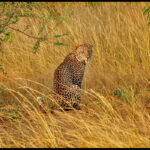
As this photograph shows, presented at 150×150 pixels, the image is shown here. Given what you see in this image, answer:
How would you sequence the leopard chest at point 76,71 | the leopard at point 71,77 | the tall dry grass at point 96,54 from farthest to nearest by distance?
1. the tall dry grass at point 96,54
2. the leopard chest at point 76,71
3. the leopard at point 71,77

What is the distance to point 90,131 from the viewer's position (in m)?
3.85

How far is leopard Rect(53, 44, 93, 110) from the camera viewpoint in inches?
218

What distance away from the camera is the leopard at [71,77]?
5547 mm

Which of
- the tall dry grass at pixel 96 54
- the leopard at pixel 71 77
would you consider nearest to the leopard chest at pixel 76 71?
the leopard at pixel 71 77

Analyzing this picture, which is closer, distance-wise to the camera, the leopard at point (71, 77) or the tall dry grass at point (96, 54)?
the leopard at point (71, 77)

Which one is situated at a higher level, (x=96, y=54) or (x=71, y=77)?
(x=96, y=54)

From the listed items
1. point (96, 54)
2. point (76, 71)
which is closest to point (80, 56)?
point (76, 71)

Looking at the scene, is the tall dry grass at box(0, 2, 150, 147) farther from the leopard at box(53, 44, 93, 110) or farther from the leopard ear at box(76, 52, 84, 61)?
the leopard ear at box(76, 52, 84, 61)

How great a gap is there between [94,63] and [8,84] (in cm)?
160

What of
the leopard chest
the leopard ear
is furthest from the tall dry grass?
the leopard ear

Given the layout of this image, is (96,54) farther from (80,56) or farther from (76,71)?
(76,71)

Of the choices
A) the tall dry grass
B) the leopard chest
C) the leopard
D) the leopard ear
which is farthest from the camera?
the tall dry grass

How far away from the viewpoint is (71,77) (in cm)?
582

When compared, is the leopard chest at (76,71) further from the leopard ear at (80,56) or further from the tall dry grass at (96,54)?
the tall dry grass at (96,54)
